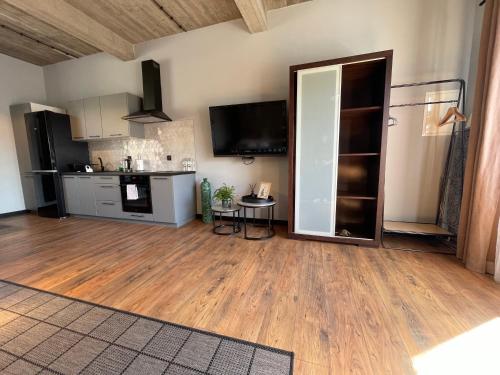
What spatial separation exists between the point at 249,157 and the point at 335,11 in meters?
2.12

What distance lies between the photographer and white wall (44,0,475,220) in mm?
2309

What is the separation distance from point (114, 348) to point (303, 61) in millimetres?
3364

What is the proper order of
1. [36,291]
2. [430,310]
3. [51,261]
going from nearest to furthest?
[430,310] < [36,291] < [51,261]

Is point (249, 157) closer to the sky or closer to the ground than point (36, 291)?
closer to the sky

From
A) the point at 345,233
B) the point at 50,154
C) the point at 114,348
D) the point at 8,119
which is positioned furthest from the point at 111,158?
the point at 345,233

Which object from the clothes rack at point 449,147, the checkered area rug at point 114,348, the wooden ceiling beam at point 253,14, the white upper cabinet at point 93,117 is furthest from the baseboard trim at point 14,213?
the clothes rack at point 449,147

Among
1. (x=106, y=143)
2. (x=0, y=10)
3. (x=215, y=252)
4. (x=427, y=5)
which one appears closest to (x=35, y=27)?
(x=0, y=10)

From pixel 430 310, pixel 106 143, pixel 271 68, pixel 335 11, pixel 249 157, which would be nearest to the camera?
pixel 430 310

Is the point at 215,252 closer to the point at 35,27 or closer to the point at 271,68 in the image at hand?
the point at 271,68

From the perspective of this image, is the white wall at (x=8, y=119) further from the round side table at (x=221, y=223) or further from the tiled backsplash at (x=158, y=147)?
the round side table at (x=221, y=223)

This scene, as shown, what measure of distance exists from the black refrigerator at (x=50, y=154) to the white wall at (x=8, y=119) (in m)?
0.47

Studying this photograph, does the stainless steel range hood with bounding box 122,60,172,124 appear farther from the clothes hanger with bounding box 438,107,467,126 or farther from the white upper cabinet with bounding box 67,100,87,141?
the clothes hanger with bounding box 438,107,467,126

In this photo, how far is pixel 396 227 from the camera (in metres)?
2.35

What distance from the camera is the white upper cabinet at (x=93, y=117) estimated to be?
3641 mm
